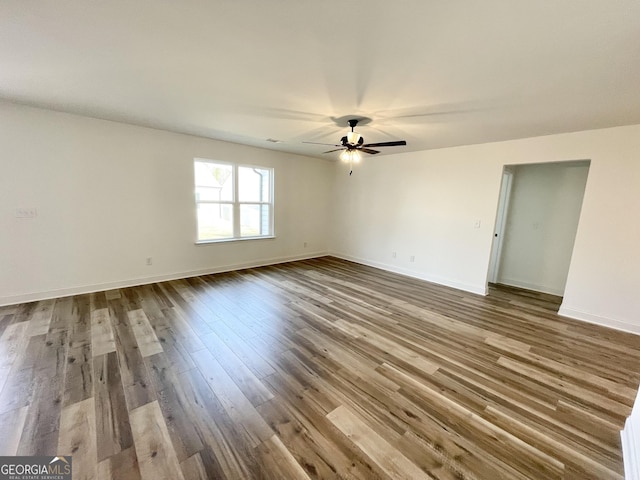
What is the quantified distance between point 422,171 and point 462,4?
12.9 feet

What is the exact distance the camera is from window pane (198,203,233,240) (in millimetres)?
4883

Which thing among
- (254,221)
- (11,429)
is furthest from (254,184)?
(11,429)

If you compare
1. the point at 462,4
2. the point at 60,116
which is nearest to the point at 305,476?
the point at 462,4

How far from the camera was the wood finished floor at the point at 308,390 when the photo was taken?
4.93ft

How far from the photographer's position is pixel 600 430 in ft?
5.84

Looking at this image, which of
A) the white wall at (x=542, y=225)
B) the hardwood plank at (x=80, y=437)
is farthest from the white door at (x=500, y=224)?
the hardwood plank at (x=80, y=437)

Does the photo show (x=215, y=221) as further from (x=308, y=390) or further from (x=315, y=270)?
(x=308, y=390)

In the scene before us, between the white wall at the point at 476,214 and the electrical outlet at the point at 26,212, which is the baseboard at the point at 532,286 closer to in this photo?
the white wall at the point at 476,214

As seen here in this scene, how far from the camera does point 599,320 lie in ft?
11.2

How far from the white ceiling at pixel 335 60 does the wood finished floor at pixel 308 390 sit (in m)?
2.54

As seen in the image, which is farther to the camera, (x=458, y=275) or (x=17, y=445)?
(x=458, y=275)

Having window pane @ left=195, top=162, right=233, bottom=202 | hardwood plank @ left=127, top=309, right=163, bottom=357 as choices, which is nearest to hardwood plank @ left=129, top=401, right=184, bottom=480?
hardwood plank @ left=127, top=309, right=163, bottom=357

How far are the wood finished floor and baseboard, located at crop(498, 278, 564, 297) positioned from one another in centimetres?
131

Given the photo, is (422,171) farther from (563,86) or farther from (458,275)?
(563,86)
